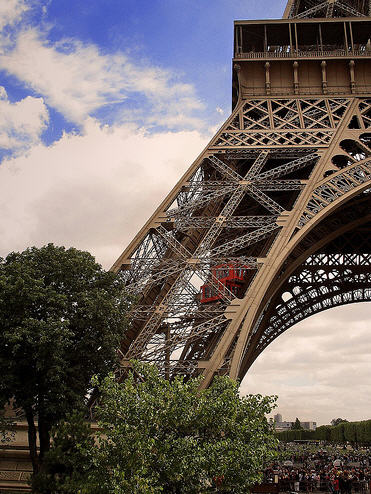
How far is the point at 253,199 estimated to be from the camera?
2788cm

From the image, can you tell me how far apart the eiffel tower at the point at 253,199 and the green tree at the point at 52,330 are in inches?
76.4

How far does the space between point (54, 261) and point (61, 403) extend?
460 cm

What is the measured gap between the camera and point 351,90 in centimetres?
2891

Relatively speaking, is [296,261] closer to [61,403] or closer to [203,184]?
[203,184]

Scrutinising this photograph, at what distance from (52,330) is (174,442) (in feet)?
16.1

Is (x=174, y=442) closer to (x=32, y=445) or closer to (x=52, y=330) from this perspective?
(x=52, y=330)

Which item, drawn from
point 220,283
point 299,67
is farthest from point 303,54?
point 220,283

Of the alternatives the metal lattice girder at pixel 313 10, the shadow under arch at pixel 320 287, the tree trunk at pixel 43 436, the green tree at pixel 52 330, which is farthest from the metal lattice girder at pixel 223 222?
the metal lattice girder at pixel 313 10

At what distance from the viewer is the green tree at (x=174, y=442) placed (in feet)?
38.1

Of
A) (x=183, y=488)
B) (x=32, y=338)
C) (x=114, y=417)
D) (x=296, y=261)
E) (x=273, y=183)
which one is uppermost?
(x=273, y=183)

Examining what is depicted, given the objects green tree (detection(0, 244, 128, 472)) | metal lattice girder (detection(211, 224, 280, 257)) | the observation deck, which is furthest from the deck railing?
green tree (detection(0, 244, 128, 472))

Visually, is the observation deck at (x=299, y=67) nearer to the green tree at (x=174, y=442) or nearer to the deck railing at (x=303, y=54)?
the deck railing at (x=303, y=54)

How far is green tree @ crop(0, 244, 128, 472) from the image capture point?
14383 millimetres

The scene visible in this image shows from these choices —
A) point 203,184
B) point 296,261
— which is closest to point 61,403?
point 203,184
